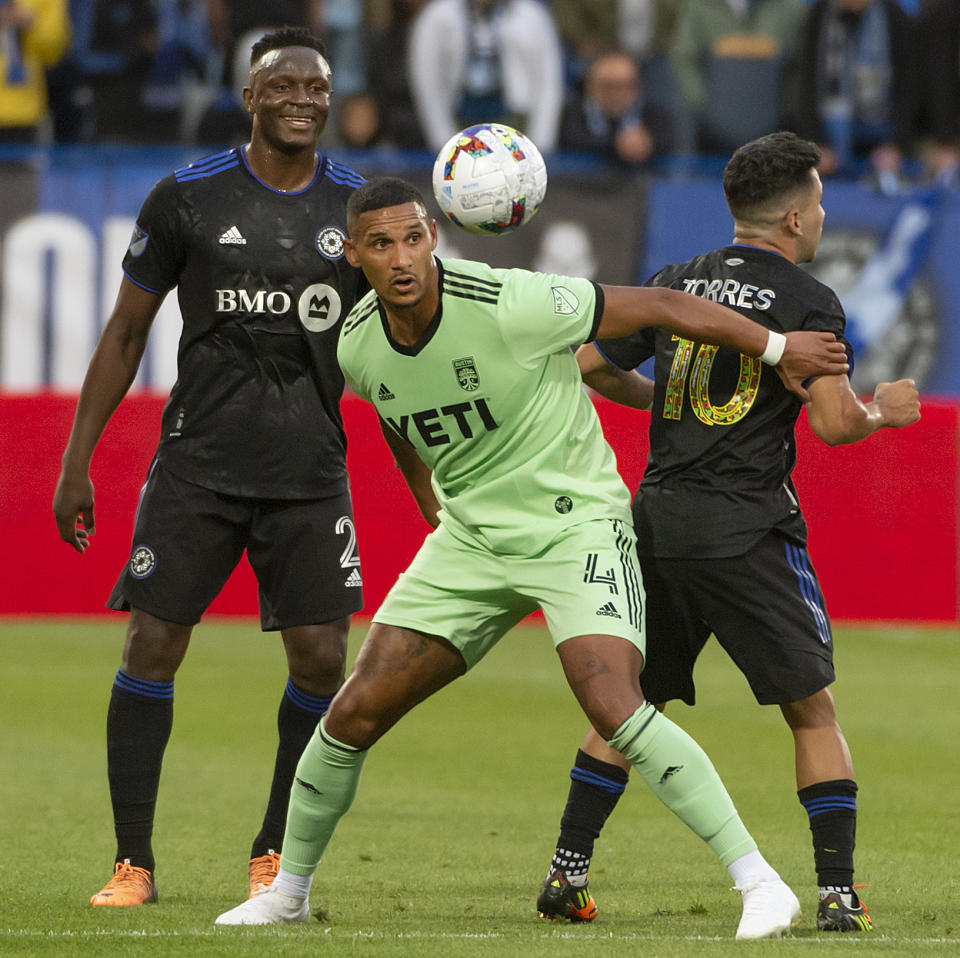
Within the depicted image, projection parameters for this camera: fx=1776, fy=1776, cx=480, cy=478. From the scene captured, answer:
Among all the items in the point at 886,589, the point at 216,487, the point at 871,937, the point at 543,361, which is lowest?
the point at 886,589

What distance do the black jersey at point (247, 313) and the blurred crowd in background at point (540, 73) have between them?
9276 mm

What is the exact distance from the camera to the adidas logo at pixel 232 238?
5492 mm

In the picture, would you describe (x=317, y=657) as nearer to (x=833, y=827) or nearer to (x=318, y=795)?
(x=318, y=795)

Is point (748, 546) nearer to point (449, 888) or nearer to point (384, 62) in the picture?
point (449, 888)

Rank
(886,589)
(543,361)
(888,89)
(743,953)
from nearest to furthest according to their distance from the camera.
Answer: (743,953) → (543,361) → (886,589) → (888,89)

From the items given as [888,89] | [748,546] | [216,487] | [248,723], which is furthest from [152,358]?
[748,546]

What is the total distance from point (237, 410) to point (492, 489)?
0.98m

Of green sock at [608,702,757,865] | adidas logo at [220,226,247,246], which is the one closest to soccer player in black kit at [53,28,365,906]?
adidas logo at [220,226,247,246]

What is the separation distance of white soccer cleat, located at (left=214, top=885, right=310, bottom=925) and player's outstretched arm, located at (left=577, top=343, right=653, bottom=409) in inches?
70.2

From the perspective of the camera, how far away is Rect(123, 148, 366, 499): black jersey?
5.51m

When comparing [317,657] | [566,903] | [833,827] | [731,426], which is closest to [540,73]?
[317,657]

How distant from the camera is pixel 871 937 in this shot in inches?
190

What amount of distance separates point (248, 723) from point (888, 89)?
865 cm

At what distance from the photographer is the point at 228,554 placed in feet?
18.5
